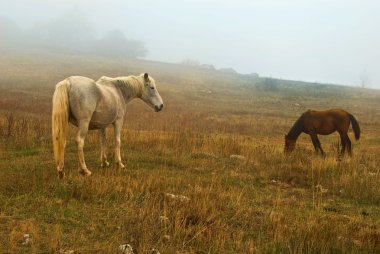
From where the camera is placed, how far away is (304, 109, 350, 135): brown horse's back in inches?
593

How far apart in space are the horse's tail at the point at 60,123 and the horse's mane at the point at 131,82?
2.11 meters

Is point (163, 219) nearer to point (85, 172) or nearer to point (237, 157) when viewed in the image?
point (85, 172)

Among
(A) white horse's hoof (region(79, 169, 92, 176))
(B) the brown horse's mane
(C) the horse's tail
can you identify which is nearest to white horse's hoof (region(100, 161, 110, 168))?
(A) white horse's hoof (region(79, 169, 92, 176))

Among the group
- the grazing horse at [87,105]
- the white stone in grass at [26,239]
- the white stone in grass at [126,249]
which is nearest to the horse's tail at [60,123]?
the grazing horse at [87,105]

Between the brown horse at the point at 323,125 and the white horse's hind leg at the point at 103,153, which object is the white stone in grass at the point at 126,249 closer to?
the white horse's hind leg at the point at 103,153

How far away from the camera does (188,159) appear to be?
11781mm

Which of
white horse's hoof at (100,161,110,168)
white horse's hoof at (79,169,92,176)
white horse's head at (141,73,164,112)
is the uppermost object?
white horse's head at (141,73,164,112)

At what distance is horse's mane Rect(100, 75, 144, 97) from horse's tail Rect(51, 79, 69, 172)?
6.92 feet

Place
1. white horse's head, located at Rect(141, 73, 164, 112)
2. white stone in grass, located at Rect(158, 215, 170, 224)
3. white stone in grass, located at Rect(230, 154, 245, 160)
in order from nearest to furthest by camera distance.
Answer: white stone in grass, located at Rect(158, 215, 170, 224) → white horse's head, located at Rect(141, 73, 164, 112) → white stone in grass, located at Rect(230, 154, 245, 160)

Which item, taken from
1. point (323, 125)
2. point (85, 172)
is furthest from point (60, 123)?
point (323, 125)

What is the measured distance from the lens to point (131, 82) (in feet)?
35.1

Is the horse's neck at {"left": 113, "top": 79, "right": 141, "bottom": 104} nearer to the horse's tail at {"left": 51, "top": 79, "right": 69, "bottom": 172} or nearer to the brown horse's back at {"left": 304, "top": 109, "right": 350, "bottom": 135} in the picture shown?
the horse's tail at {"left": 51, "top": 79, "right": 69, "bottom": 172}

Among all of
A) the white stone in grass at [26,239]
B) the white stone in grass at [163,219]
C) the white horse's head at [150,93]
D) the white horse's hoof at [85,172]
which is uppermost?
the white horse's head at [150,93]

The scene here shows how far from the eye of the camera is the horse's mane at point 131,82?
1041cm
